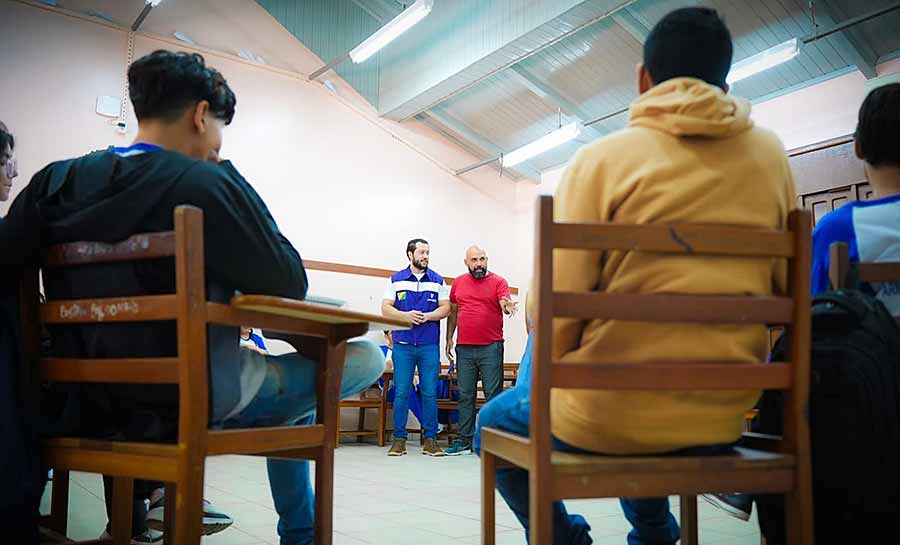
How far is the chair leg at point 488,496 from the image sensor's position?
1354 mm

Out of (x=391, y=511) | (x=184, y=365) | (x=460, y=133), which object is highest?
(x=460, y=133)

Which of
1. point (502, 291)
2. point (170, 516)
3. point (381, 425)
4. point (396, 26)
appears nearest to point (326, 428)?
point (170, 516)

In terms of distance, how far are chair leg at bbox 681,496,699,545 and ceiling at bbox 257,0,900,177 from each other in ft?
14.7

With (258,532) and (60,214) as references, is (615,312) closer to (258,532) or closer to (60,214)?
(60,214)

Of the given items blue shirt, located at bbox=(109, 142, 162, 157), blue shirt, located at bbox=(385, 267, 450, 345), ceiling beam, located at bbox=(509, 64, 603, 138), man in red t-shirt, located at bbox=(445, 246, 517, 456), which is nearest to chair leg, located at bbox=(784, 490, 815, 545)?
blue shirt, located at bbox=(109, 142, 162, 157)

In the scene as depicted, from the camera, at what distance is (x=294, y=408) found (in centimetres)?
146

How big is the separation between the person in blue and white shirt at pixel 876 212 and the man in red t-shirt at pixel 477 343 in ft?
13.9

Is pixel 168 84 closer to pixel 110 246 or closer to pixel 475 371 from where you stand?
pixel 110 246

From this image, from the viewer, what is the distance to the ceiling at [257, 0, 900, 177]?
5.36 metres

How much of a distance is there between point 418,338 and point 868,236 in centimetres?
436

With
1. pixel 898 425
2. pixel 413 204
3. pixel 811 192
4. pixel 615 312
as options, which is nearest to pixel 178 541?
pixel 615 312

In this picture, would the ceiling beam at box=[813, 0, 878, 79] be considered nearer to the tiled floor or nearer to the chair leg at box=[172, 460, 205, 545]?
the tiled floor

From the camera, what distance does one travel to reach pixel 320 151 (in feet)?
23.7

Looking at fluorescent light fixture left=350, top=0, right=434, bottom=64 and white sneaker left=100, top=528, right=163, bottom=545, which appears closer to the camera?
white sneaker left=100, top=528, right=163, bottom=545
